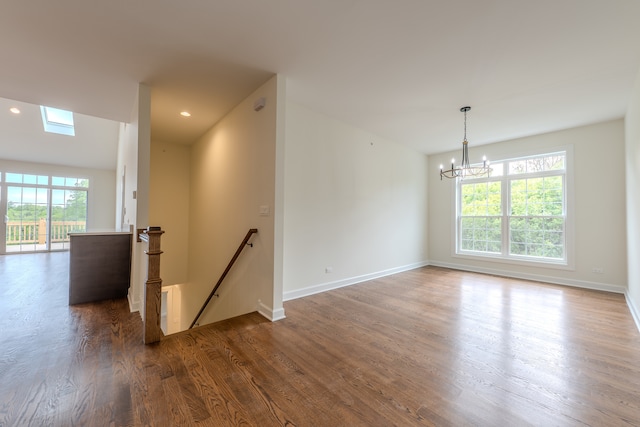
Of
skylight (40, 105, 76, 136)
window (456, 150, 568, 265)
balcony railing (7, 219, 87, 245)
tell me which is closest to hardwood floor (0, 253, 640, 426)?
window (456, 150, 568, 265)

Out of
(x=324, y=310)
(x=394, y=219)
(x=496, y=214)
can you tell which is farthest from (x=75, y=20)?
(x=496, y=214)

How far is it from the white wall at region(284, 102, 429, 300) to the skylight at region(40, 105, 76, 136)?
6.57 meters

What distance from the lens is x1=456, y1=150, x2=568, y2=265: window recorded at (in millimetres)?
4883

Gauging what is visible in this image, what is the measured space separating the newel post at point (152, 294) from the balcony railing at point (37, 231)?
276 inches

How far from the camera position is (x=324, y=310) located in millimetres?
3328

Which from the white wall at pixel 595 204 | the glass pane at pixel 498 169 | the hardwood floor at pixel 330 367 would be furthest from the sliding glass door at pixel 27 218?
the white wall at pixel 595 204

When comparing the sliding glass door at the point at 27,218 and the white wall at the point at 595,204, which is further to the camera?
the sliding glass door at the point at 27,218

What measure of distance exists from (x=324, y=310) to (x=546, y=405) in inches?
85.5

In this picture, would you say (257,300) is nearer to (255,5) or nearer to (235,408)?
(235,408)

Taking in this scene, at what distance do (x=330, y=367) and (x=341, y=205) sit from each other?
2.75 metres

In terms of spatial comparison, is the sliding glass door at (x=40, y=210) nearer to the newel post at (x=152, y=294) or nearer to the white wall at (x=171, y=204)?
the white wall at (x=171, y=204)

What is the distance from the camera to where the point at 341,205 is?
14.5ft

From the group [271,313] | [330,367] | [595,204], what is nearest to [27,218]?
[271,313]

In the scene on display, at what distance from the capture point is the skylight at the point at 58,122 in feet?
20.9
